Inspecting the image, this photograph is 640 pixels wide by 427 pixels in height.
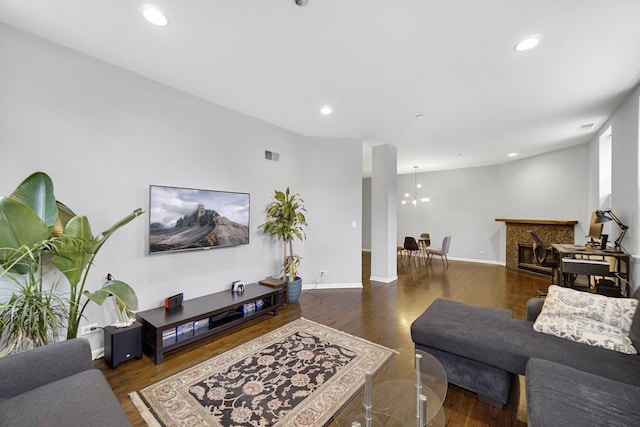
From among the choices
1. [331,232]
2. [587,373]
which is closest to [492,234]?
[331,232]

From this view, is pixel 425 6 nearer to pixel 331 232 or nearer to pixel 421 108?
pixel 421 108

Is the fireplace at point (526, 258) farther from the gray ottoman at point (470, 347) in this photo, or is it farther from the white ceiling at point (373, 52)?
the gray ottoman at point (470, 347)

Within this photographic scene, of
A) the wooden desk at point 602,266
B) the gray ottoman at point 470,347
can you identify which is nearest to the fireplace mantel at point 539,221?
the wooden desk at point 602,266

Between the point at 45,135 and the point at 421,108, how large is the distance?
4.07 meters

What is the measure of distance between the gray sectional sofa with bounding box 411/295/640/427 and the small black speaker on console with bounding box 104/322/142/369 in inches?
99.5

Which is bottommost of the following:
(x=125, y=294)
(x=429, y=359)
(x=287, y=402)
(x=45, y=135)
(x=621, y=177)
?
(x=287, y=402)

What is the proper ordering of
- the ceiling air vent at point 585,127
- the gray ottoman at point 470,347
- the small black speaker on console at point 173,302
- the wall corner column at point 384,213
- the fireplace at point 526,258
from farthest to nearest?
the fireplace at point 526,258 < the wall corner column at point 384,213 < the ceiling air vent at point 585,127 < the small black speaker on console at point 173,302 < the gray ottoman at point 470,347

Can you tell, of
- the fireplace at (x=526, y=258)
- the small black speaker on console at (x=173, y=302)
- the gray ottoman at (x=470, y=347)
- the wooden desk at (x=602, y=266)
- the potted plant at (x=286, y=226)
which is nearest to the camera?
the gray ottoman at (x=470, y=347)

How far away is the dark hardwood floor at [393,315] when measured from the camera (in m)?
1.87

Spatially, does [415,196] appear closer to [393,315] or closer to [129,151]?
[393,315]

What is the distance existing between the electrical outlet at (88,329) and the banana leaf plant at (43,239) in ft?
1.60

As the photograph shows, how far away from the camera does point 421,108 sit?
11.6 ft

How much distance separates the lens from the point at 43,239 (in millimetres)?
1810

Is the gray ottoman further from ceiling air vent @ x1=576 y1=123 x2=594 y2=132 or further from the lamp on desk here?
ceiling air vent @ x1=576 y1=123 x2=594 y2=132
